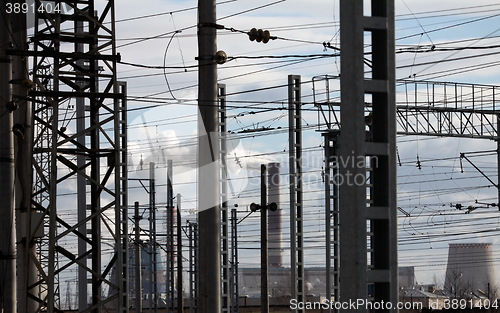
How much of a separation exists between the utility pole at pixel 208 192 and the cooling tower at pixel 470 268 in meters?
87.9

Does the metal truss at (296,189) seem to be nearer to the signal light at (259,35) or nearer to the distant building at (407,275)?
the signal light at (259,35)

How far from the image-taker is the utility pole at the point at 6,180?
18.0 metres

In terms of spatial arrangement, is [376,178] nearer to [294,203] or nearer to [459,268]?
[294,203]

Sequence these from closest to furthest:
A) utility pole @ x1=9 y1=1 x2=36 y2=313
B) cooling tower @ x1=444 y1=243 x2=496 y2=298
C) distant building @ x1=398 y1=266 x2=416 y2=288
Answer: utility pole @ x1=9 y1=1 x2=36 y2=313
cooling tower @ x1=444 y1=243 x2=496 y2=298
distant building @ x1=398 y1=266 x2=416 y2=288

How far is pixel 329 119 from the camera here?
1152 inches

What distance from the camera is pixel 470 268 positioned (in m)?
113

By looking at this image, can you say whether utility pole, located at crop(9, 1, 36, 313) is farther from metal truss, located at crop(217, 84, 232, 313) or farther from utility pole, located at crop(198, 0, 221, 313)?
metal truss, located at crop(217, 84, 232, 313)

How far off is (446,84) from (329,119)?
5.43 meters

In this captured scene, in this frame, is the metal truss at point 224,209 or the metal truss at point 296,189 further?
the metal truss at point 224,209

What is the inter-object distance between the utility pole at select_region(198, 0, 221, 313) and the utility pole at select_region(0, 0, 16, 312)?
5401mm

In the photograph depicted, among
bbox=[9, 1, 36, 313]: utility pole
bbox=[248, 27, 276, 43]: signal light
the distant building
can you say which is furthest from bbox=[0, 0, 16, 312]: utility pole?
the distant building

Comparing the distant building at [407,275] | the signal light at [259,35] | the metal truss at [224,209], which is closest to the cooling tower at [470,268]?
the distant building at [407,275]

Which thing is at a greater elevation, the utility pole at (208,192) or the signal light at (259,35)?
the signal light at (259,35)

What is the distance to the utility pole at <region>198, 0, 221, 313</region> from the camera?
44.9ft
